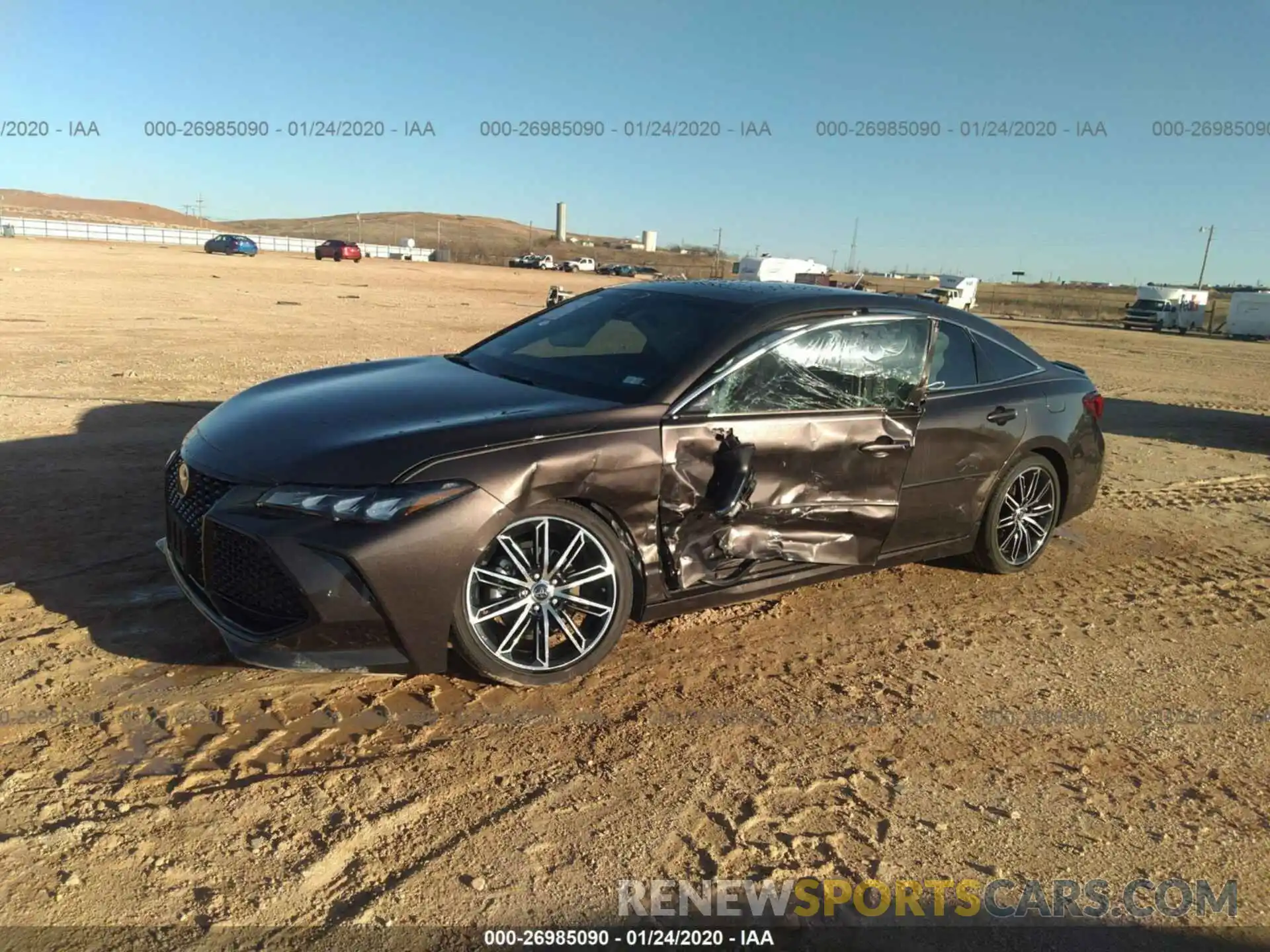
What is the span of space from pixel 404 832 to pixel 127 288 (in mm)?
23587

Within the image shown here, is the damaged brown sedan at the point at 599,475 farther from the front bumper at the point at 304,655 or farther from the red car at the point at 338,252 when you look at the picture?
the red car at the point at 338,252

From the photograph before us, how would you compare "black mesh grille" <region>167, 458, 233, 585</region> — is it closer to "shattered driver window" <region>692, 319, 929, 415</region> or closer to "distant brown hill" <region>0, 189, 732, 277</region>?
"shattered driver window" <region>692, 319, 929, 415</region>

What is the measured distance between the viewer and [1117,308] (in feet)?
190

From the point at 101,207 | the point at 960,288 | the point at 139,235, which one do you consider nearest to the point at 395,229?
the point at 101,207

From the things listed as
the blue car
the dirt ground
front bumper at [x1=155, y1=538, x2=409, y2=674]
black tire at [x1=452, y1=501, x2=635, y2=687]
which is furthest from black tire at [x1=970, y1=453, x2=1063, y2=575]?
the blue car

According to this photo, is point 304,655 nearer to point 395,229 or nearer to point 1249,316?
point 1249,316

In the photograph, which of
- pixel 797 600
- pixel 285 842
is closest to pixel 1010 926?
pixel 285 842

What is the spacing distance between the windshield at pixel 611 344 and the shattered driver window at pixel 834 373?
248 millimetres

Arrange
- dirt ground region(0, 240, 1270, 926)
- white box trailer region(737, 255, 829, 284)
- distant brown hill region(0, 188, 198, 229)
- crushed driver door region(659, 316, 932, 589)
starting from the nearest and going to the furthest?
dirt ground region(0, 240, 1270, 926), crushed driver door region(659, 316, 932, 589), white box trailer region(737, 255, 829, 284), distant brown hill region(0, 188, 198, 229)

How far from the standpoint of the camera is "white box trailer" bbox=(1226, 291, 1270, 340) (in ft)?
128

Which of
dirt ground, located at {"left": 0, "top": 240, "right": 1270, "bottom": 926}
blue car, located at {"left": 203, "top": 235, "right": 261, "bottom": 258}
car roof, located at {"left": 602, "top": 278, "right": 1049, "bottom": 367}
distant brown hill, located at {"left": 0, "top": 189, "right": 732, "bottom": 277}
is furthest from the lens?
distant brown hill, located at {"left": 0, "top": 189, "right": 732, "bottom": 277}

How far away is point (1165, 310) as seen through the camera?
43562mm

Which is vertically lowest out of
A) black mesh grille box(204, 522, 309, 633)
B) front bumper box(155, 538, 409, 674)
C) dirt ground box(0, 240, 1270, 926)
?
dirt ground box(0, 240, 1270, 926)

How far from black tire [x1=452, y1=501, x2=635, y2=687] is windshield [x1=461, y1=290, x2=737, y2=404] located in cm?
64
